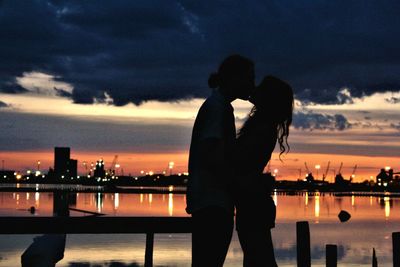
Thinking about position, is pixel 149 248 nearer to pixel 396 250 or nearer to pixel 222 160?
pixel 222 160

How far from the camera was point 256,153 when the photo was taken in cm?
521

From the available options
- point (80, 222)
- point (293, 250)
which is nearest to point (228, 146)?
point (80, 222)

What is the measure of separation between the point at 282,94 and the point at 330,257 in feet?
25.8

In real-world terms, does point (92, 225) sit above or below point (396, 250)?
above

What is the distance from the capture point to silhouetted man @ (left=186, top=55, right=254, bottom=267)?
483cm

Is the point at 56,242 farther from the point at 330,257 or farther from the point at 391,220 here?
the point at 391,220

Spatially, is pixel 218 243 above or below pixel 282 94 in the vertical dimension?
below

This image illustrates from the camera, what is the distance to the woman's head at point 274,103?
530 cm

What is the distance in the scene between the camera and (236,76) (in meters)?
4.98

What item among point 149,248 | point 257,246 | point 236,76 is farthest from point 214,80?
point 149,248

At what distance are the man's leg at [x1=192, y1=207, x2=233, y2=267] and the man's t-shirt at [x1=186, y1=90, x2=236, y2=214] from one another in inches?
2.4

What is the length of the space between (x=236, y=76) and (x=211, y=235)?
1222 mm

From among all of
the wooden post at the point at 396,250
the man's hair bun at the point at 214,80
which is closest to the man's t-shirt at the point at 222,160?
the man's hair bun at the point at 214,80

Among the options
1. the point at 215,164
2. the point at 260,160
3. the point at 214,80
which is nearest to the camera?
the point at 215,164
